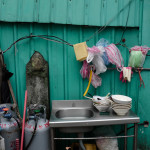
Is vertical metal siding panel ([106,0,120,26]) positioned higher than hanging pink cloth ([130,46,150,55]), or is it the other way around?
vertical metal siding panel ([106,0,120,26])

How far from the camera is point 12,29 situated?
2.78 m

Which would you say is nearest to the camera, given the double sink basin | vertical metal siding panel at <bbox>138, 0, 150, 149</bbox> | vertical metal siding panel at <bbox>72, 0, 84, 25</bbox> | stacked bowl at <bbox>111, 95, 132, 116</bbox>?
the double sink basin

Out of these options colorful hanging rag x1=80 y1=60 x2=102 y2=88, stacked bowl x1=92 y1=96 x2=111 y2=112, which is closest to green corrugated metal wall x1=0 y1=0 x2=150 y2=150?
colorful hanging rag x1=80 y1=60 x2=102 y2=88

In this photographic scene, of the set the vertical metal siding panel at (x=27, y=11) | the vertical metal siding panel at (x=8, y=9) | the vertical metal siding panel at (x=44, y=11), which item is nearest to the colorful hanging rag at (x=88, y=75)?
the vertical metal siding panel at (x=44, y=11)

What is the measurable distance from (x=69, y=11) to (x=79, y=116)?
5.49ft

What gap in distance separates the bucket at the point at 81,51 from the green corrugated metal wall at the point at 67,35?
23 cm

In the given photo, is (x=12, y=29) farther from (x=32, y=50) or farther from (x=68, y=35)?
(x=68, y=35)

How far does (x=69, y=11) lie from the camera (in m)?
2.74

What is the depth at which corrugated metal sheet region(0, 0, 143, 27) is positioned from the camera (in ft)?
8.72

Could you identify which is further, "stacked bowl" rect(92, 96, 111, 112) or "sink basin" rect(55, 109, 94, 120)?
"sink basin" rect(55, 109, 94, 120)

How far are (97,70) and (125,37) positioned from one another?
74cm

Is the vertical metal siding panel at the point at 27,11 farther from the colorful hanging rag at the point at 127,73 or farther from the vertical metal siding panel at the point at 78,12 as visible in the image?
the colorful hanging rag at the point at 127,73

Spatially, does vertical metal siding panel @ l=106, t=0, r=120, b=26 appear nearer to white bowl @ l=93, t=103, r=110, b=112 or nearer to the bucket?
the bucket

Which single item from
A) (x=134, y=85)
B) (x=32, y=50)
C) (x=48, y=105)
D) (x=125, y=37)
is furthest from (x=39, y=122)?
(x=125, y=37)
